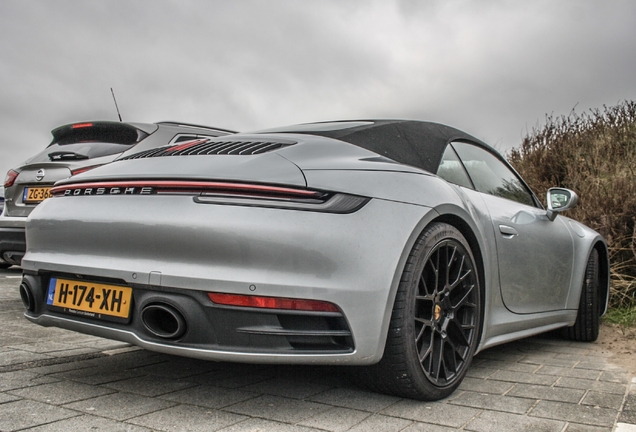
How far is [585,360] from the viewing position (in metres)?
3.83

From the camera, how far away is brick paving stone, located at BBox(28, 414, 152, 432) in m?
2.18

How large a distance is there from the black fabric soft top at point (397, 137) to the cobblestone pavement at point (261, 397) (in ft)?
3.55

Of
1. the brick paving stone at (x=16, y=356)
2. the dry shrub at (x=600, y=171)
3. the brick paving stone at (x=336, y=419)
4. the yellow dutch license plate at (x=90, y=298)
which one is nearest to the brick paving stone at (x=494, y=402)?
the brick paving stone at (x=336, y=419)

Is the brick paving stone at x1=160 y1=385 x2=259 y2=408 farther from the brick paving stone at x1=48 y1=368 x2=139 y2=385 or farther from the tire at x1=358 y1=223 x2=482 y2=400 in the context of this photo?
the tire at x1=358 y1=223 x2=482 y2=400

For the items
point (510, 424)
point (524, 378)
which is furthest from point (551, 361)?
point (510, 424)

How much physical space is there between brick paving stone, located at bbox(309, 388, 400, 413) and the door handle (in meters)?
1.13

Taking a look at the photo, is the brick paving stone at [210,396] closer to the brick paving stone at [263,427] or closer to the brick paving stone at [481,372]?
the brick paving stone at [263,427]

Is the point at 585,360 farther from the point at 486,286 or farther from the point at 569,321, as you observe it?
the point at 486,286

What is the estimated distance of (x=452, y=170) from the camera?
323cm

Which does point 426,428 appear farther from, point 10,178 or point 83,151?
point 10,178

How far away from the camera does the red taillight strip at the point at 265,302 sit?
2.25m

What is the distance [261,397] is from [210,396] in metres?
0.21

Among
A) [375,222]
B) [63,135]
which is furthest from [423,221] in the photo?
[63,135]

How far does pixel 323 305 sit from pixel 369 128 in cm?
110
